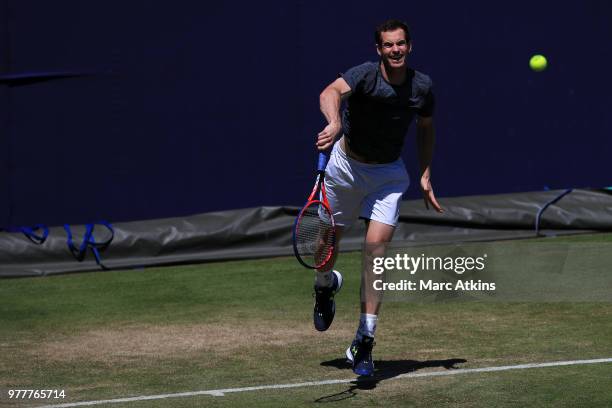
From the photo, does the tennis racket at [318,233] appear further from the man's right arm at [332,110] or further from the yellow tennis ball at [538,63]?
the yellow tennis ball at [538,63]

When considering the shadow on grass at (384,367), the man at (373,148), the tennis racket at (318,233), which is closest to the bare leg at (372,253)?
the man at (373,148)

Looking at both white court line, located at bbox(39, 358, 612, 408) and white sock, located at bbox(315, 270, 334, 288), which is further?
white sock, located at bbox(315, 270, 334, 288)

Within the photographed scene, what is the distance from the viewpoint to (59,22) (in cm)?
1107

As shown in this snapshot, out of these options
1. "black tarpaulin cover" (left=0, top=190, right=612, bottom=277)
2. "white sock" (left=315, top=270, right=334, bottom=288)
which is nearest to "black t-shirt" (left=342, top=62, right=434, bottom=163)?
"white sock" (left=315, top=270, right=334, bottom=288)

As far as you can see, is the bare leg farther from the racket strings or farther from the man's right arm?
the man's right arm

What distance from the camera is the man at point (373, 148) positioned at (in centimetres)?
704

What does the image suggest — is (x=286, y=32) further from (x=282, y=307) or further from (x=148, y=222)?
(x=282, y=307)

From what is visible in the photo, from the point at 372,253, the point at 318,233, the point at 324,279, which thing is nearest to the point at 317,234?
the point at 318,233

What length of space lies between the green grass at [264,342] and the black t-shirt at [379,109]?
132 cm

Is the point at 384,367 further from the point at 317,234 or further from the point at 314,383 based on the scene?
the point at 317,234

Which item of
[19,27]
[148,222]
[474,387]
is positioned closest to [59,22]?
[19,27]

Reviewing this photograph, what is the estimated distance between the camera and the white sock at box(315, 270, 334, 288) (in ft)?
25.1

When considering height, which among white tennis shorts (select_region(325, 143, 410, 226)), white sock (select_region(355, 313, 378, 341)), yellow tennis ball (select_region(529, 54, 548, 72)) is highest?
yellow tennis ball (select_region(529, 54, 548, 72))

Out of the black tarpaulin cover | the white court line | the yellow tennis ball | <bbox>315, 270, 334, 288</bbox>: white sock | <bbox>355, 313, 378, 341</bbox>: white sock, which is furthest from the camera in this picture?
the yellow tennis ball
